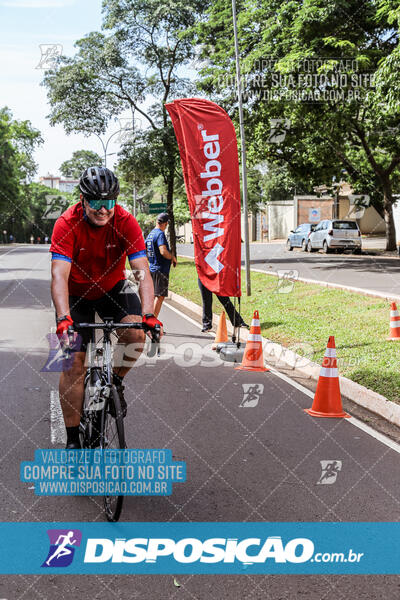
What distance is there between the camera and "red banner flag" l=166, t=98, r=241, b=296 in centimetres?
959

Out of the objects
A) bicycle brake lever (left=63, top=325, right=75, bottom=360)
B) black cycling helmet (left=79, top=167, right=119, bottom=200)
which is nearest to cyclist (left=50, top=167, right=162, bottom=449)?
black cycling helmet (left=79, top=167, right=119, bottom=200)

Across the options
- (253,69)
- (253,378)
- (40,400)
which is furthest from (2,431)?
(253,69)

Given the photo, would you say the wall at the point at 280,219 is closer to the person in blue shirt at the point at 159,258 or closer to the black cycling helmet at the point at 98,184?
the person in blue shirt at the point at 159,258

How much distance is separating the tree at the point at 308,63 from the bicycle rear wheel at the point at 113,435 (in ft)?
49.9

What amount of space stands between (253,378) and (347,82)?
15.8 metres

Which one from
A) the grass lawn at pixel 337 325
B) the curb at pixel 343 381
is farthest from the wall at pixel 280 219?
the curb at pixel 343 381

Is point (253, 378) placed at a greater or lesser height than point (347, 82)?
lesser

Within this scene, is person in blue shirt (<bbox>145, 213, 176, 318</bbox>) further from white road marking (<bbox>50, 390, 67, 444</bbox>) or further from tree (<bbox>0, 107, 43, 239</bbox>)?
tree (<bbox>0, 107, 43, 239</bbox>)

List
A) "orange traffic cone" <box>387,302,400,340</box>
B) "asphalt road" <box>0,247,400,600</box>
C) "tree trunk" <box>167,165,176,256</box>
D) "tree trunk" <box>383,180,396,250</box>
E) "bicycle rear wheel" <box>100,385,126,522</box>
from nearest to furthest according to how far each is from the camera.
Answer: "asphalt road" <box>0,247,400,600</box> → "bicycle rear wheel" <box>100,385,126,522</box> → "orange traffic cone" <box>387,302,400,340</box> → "tree trunk" <box>167,165,176,256</box> → "tree trunk" <box>383,180,396,250</box>

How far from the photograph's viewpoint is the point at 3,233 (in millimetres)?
98688

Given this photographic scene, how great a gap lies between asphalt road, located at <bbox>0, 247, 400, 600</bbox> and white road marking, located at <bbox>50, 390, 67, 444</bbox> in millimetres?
54

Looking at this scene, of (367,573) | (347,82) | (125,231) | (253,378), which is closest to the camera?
(367,573)

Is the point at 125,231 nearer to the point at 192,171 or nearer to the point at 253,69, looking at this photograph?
the point at 192,171

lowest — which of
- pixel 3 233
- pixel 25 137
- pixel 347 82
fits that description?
pixel 3 233
